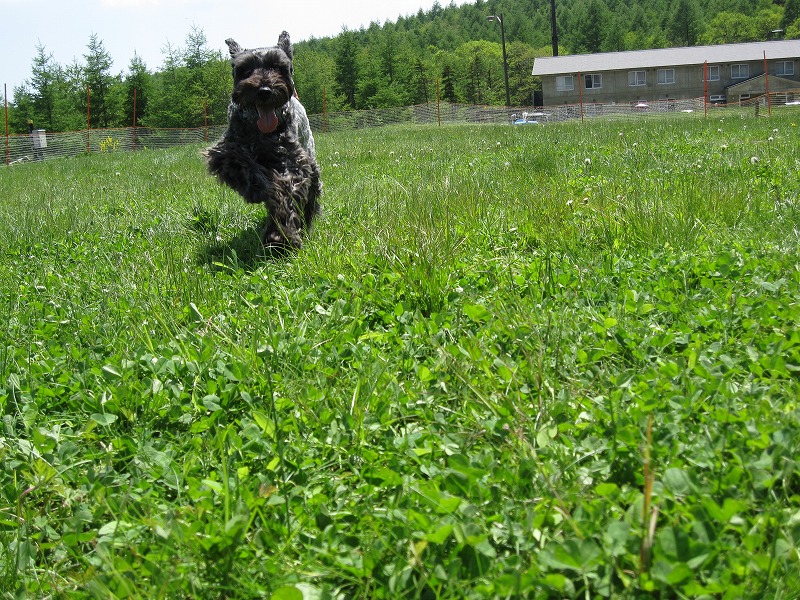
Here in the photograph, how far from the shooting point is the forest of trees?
69.1 m

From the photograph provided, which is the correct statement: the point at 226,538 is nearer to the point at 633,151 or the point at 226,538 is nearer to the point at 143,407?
the point at 143,407

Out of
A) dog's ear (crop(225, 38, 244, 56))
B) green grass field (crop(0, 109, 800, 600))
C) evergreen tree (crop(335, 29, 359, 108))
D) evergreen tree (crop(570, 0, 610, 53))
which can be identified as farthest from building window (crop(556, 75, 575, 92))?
green grass field (crop(0, 109, 800, 600))

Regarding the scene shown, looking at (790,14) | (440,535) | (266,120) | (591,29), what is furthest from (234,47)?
(790,14)

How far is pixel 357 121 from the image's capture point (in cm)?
4650

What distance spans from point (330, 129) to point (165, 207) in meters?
36.9

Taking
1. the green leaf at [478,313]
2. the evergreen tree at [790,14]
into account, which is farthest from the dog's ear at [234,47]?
the evergreen tree at [790,14]

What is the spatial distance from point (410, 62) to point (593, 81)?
31.4 meters

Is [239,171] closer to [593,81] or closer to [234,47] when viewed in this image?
[234,47]

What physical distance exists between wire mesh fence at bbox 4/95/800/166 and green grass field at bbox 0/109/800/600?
2772 cm

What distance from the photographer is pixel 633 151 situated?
30.4 ft

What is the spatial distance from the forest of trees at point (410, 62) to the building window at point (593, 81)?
19046 mm

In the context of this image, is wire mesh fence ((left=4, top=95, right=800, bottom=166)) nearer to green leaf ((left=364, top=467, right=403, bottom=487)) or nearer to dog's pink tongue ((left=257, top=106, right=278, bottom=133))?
dog's pink tongue ((left=257, top=106, right=278, bottom=133))

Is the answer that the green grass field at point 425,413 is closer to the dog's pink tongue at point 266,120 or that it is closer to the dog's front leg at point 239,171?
the dog's front leg at point 239,171

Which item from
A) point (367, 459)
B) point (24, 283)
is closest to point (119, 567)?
point (367, 459)
